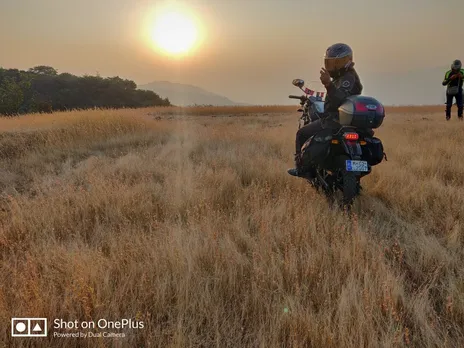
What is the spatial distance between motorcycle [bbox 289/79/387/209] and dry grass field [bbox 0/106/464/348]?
0.36 metres

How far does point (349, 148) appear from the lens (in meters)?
3.23

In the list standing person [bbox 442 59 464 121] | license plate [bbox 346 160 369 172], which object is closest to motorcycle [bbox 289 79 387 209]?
license plate [bbox 346 160 369 172]

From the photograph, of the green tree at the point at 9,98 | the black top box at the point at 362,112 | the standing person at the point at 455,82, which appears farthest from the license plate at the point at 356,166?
the green tree at the point at 9,98

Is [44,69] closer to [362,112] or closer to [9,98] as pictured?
[9,98]

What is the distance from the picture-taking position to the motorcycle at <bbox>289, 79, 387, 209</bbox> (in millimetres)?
3088

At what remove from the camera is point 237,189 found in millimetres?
4234

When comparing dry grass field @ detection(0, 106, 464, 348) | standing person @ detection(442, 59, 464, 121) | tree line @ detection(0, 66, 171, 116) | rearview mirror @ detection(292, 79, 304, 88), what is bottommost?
dry grass field @ detection(0, 106, 464, 348)

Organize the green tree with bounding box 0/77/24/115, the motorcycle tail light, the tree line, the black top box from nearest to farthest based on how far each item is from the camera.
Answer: the black top box < the motorcycle tail light < the green tree with bounding box 0/77/24/115 < the tree line

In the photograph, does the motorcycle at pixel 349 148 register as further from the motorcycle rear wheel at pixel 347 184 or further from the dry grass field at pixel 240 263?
the dry grass field at pixel 240 263

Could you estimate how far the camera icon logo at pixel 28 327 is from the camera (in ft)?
5.34

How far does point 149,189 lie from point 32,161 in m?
3.93

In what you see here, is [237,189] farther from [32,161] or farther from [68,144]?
[68,144]

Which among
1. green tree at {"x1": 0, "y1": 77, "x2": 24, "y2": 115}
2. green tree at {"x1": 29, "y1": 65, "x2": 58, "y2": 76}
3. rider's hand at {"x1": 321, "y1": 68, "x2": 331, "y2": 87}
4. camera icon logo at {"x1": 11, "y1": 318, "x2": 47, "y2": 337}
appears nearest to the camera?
camera icon logo at {"x1": 11, "y1": 318, "x2": 47, "y2": 337}

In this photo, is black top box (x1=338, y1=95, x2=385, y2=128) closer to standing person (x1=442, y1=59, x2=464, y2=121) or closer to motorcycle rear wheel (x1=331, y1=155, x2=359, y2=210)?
motorcycle rear wheel (x1=331, y1=155, x2=359, y2=210)
